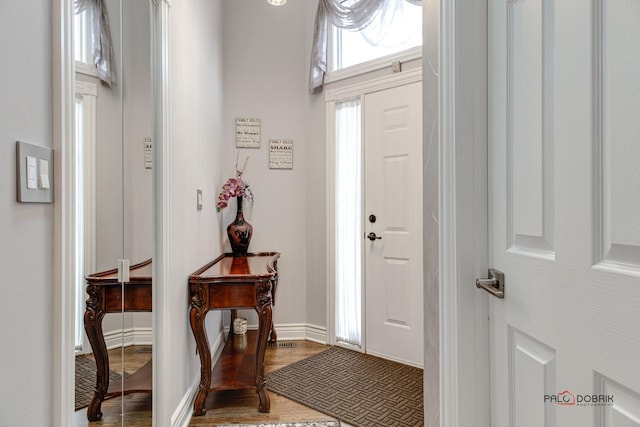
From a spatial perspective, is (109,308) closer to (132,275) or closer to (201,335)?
(132,275)

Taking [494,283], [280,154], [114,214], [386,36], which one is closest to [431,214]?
[494,283]

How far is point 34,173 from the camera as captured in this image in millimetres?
770

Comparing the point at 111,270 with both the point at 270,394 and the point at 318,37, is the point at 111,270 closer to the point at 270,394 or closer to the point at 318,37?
the point at 270,394

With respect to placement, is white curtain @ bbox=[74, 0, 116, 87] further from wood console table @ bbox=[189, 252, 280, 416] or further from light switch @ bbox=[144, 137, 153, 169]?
wood console table @ bbox=[189, 252, 280, 416]

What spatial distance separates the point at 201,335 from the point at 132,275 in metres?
0.70

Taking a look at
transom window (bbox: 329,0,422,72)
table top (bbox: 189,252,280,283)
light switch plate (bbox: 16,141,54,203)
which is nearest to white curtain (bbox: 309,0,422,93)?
transom window (bbox: 329,0,422,72)

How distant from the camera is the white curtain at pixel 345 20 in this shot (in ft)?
9.45

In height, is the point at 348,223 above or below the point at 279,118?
below

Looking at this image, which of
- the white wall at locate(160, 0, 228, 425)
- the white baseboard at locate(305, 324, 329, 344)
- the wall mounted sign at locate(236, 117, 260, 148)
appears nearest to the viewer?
the white wall at locate(160, 0, 228, 425)

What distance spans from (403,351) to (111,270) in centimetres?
224

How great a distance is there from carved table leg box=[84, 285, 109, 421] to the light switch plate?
40 centimetres

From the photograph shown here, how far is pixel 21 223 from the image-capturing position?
2.44 feet

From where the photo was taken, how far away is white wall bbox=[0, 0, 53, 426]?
0.70 meters

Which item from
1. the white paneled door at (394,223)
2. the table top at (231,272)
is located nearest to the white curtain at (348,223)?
the white paneled door at (394,223)
